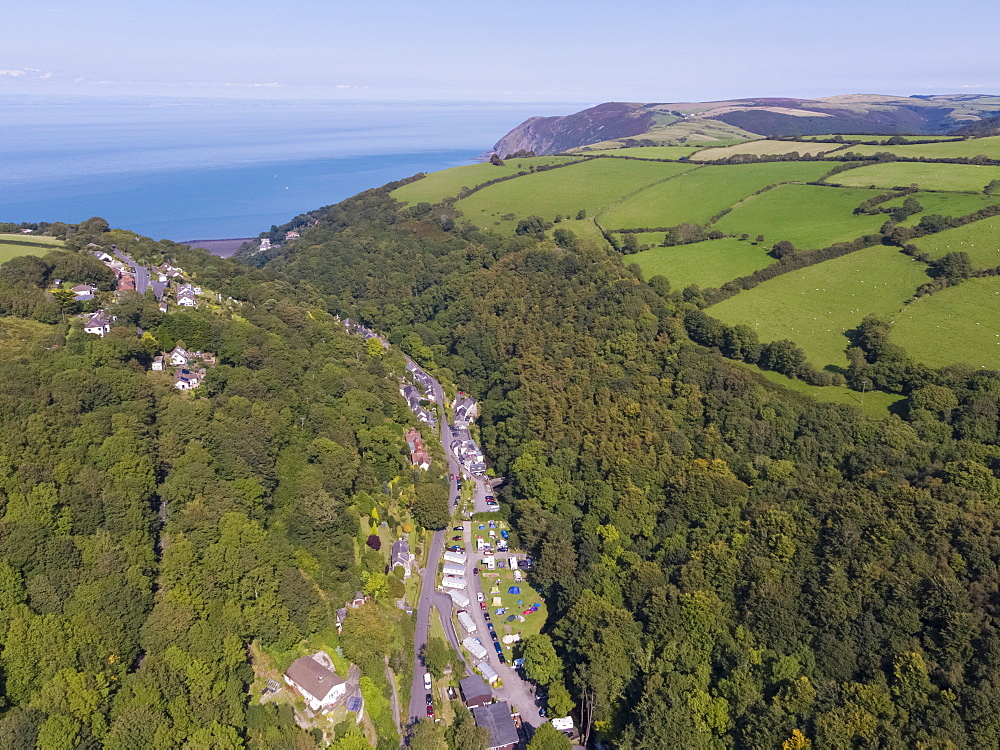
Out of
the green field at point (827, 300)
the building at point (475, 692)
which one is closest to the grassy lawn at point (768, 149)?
the green field at point (827, 300)

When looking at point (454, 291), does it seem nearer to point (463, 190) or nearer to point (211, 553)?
point (463, 190)

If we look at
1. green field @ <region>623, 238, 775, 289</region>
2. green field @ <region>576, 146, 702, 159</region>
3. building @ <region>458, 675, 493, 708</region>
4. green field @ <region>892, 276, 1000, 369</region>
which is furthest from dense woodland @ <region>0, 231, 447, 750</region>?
green field @ <region>576, 146, 702, 159</region>

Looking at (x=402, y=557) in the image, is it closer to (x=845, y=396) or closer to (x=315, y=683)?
(x=315, y=683)

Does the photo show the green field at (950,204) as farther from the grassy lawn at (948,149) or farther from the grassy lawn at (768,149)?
the grassy lawn at (768,149)

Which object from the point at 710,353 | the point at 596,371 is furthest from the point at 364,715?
the point at 710,353

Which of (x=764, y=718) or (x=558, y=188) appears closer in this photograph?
(x=764, y=718)

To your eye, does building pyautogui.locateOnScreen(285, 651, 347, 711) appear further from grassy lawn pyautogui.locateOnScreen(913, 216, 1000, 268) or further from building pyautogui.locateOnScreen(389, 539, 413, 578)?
grassy lawn pyautogui.locateOnScreen(913, 216, 1000, 268)
